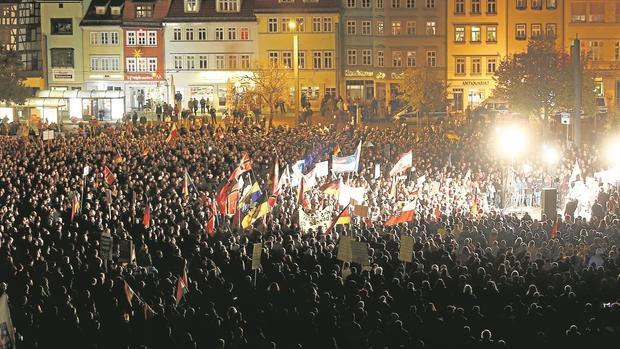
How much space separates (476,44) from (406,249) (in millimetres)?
54733

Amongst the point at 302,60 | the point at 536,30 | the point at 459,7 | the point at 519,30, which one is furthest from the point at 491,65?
the point at 302,60

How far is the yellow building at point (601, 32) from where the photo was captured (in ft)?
245

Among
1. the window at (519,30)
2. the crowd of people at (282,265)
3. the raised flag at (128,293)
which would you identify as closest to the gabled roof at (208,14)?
the window at (519,30)

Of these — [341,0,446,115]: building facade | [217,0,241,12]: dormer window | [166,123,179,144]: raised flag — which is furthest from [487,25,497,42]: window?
[166,123,179,144]: raised flag

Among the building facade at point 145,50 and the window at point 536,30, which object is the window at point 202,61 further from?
the window at point 536,30

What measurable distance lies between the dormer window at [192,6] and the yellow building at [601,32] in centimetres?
2325

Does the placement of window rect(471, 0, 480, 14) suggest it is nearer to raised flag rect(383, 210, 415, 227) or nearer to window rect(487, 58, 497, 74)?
window rect(487, 58, 497, 74)

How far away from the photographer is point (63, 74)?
77812 millimetres

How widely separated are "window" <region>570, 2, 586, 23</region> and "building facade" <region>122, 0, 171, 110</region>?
25.6 metres

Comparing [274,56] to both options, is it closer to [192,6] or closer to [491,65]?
[192,6]

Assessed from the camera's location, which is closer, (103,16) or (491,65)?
(491,65)

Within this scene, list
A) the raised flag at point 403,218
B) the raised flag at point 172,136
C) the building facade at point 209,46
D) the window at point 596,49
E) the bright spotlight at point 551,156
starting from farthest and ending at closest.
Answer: the building facade at point 209,46 < the window at point 596,49 < the raised flag at point 172,136 < the bright spotlight at point 551,156 < the raised flag at point 403,218

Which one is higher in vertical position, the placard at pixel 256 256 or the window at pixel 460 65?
the window at pixel 460 65

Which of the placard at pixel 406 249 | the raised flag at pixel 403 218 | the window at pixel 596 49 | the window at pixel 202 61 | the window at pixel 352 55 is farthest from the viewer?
the window at pixel 202 61
